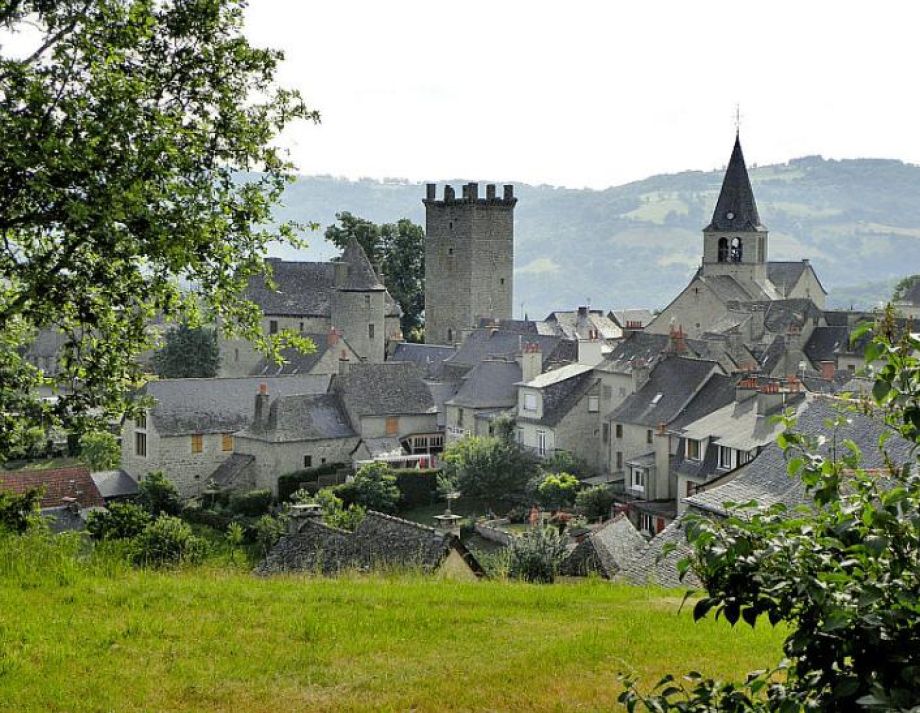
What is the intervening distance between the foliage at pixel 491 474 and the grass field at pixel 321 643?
30928 millimetres

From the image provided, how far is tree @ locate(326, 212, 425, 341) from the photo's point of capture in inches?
3637

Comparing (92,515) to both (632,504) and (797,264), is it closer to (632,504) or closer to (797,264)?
(632,504)

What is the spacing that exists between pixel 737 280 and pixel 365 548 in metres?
62.9

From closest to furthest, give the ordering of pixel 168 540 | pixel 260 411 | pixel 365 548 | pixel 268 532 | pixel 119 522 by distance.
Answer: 1. pixel 365 548
2. pixel 168 540
3. pixel 119 522
4. pixel 268 532
5. pixel 260 411

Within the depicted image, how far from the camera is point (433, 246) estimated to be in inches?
3376

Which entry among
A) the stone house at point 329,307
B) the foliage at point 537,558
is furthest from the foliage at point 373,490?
the stone house at point 329,307

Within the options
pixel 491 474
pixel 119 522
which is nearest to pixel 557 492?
pixel 491 474

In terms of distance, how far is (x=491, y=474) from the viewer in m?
Answer: 45.3

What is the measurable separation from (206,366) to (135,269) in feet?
213

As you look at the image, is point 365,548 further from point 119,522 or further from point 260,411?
point 260,411

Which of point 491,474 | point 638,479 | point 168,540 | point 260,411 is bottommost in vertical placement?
point 491,474

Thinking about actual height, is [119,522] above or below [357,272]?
below

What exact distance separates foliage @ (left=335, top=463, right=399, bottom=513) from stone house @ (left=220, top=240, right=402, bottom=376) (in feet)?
82.0

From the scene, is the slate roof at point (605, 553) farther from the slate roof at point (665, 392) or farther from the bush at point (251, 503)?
the bush at point (251, 503)
